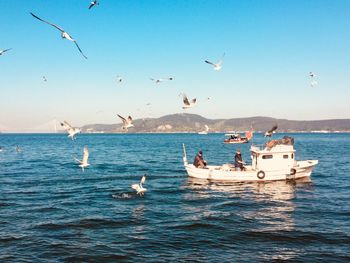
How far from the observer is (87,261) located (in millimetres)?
15789

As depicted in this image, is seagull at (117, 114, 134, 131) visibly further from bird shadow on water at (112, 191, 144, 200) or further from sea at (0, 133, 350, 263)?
bird shadow on water at (112, 191, 144, 200)

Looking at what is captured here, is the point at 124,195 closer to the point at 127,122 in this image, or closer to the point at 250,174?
the point at 127,122

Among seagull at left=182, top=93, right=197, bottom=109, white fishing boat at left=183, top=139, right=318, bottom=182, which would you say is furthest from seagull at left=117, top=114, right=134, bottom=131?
white fishing boat at left=183, top=139, right=318, bottom=182

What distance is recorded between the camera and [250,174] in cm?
3475

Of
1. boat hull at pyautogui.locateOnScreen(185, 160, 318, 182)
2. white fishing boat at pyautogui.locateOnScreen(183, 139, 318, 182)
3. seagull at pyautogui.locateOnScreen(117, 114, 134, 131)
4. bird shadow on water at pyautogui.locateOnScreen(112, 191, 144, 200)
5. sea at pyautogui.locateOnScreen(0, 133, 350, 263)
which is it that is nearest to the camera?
sea at pyautogui.locateOnScreen(0, 133, 350, 263)

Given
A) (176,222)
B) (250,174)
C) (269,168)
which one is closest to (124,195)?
(176,222)

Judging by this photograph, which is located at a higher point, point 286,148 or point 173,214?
point 286,148

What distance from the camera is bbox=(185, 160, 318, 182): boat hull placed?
114 feet

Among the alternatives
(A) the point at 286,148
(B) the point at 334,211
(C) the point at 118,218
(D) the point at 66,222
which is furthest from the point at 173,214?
(A) the point at 286,148

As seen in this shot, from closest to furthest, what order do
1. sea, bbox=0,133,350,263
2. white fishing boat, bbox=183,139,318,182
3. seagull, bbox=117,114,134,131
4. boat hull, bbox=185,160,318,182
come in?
sea, bbox=0,133,350,263
seagull, bbox=117,114,134,131
white fishing boat, bbox=183,139,318,182
boat hull, bbox=185,160,318,182

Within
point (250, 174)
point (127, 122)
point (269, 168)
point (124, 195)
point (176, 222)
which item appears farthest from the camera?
point (269, 168)

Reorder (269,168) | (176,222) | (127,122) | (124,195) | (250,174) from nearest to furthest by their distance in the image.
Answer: (176,222), (127,122), (124,195), (250,174), (269,168)

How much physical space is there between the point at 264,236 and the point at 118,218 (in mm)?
8497

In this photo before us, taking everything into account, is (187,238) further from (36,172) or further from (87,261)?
(36,172)
